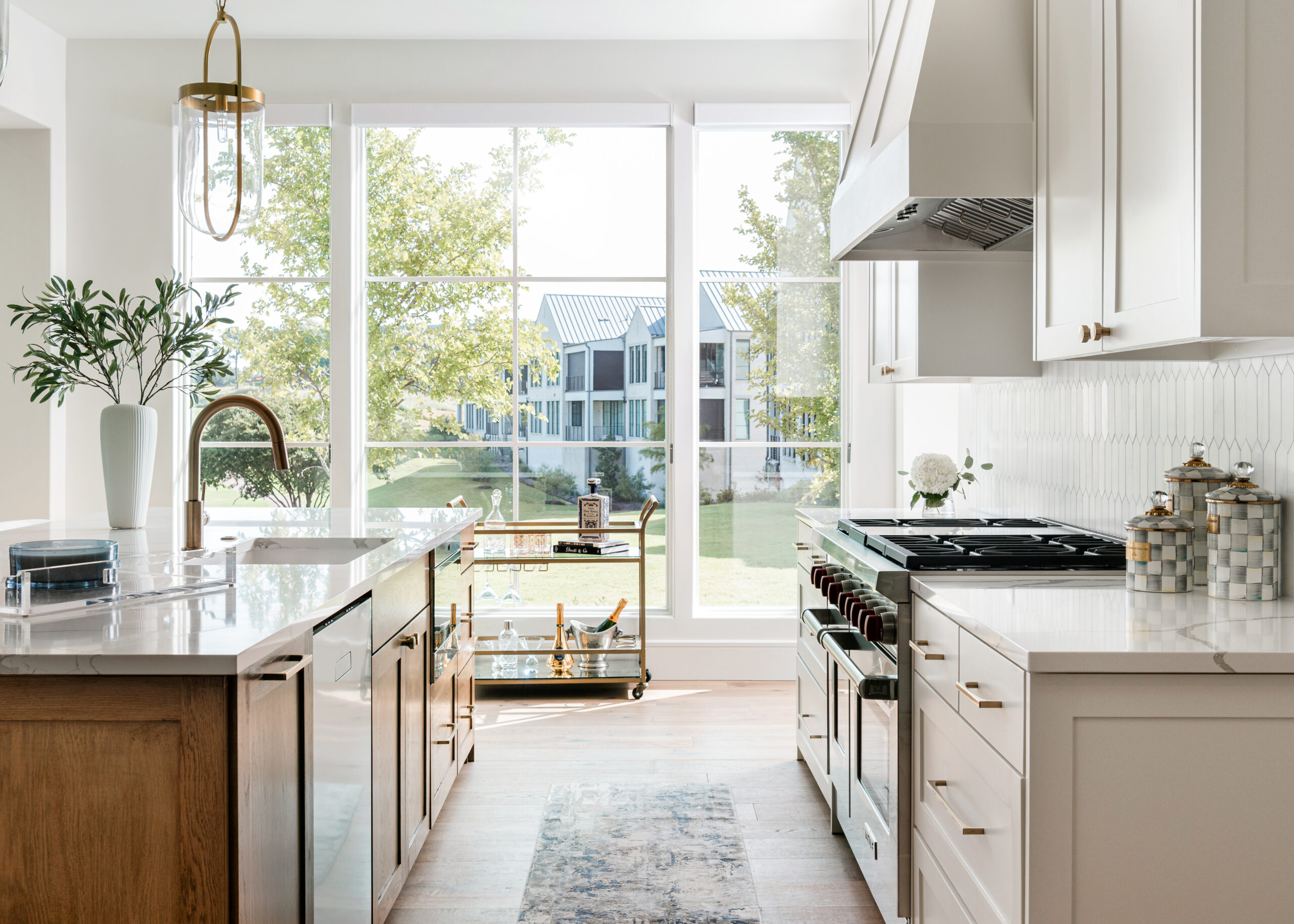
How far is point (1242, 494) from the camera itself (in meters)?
1.78

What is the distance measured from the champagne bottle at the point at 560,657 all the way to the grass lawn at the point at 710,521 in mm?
544

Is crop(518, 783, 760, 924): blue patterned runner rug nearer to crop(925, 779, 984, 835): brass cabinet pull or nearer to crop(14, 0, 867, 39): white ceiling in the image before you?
crop(925, 779, 984, 835): brass cabinet pull

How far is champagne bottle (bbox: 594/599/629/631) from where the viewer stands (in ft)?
14.2

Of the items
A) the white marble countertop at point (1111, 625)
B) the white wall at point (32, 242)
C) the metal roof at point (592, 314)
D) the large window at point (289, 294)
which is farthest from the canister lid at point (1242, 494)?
the white wall at point (32, 242)

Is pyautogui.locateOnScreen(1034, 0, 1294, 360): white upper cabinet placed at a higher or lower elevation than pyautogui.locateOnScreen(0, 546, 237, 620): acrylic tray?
higher

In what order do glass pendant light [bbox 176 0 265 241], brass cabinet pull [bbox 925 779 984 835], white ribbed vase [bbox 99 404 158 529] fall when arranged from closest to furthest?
1. brass cabinet pull [bbox 925 779 984 835]
2. glass pendant light [bbox 176 0 265 241]
3. white ribbed vase [bbox 99 404 158 529]

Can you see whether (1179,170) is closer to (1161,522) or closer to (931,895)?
(1161,522)

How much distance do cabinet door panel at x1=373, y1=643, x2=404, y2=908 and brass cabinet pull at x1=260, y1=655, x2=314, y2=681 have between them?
504 millimetres

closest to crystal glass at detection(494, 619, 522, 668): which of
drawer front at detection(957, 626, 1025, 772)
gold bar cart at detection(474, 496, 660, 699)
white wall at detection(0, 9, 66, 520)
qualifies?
gold bar cart at detection(474, 496, 660, 699)

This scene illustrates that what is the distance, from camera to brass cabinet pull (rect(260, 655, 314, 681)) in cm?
139

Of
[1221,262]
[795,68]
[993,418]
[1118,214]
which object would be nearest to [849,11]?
[795,68]

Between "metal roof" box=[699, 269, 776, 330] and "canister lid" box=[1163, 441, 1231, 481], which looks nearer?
"canister lid" box=[1163, 441, 1231, 481]

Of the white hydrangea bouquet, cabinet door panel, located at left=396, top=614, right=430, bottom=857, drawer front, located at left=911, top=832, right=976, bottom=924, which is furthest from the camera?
the white hydrangea bouquet

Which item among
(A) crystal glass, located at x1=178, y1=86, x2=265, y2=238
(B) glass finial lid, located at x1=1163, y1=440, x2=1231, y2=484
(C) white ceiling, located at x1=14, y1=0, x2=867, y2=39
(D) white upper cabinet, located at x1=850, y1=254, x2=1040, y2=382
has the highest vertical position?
(C) white ceiling, located at x1=14, y1=0, x2=867, y2=39
